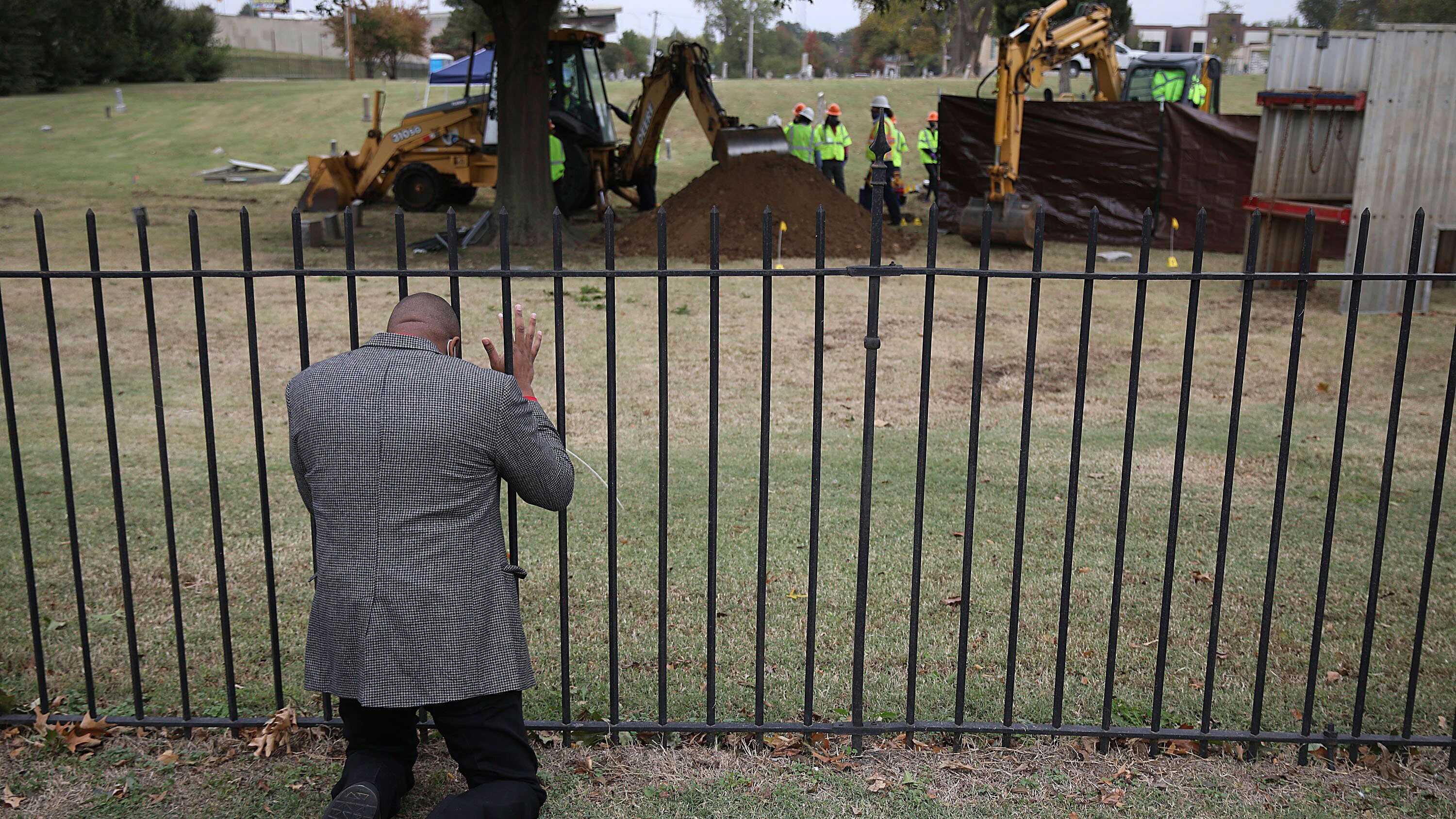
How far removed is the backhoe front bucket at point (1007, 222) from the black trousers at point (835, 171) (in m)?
3.34

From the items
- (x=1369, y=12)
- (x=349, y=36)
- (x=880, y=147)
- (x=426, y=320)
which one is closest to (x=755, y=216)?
(x=880, y=147)

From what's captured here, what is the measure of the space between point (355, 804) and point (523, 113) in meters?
13.8

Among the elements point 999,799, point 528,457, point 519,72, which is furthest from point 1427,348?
point 519,72

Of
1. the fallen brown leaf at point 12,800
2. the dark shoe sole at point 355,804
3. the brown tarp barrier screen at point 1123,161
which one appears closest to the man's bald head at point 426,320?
the dark shoe sole at point 355,804

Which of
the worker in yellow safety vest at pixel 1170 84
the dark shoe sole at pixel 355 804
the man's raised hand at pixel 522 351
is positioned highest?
the worker in yellow safety vest at pixel 1170 84

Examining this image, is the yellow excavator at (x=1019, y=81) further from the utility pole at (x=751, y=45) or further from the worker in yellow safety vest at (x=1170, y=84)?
the utility pole at (x=751, y=45)

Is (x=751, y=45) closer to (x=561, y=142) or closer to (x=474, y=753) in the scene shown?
(x=561, y=142)

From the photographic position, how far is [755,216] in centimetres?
1571

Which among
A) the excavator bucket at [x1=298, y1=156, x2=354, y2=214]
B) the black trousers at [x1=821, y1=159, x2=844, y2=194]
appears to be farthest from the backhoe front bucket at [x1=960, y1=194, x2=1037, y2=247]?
the excavator bucket at [x1=298, y1=156, x2=354, y2=214]

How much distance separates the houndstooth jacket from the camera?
2.78 metres

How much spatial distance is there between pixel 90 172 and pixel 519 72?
13713 millimetres

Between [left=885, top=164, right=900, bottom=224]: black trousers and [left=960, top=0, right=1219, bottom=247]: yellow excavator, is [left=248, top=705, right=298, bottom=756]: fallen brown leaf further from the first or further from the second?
[left=885, top=164, right=900, bottom=224]: black trousers

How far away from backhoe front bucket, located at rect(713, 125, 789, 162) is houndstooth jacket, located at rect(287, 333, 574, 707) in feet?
47.5

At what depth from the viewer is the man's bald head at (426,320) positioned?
2947mm
